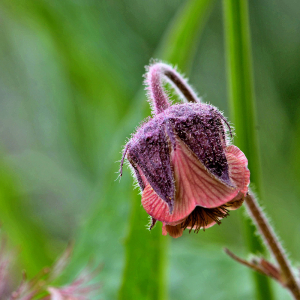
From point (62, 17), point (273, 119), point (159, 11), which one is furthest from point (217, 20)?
point (62, 17)

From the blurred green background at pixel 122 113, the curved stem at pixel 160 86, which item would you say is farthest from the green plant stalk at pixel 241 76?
the blurred green background at pixel 122 113

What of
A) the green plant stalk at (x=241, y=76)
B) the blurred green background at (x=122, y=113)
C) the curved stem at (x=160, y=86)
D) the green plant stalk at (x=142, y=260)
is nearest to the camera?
the curved stem at (x=160, y=86)

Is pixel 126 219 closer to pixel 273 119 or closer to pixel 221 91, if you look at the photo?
pixel 273 119

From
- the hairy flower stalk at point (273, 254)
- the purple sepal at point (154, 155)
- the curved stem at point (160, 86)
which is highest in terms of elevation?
the curved stem at point (160, 86)

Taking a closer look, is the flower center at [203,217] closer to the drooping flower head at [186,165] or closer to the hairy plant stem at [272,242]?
the drooping flower head at [186,165]

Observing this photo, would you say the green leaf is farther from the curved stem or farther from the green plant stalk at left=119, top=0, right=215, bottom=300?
the curved stem

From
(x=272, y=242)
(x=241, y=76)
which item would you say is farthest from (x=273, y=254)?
(x=241, y=76)
